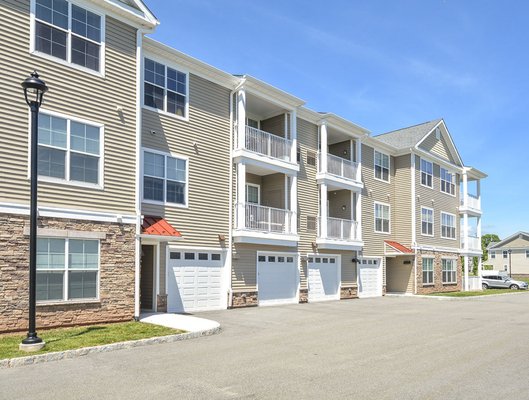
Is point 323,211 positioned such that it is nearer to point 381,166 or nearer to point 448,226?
point 381,166

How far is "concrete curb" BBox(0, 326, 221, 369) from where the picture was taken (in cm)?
909

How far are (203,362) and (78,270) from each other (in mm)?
5459

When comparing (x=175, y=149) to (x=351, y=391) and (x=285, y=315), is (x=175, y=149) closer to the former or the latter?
(x=285, y=315)

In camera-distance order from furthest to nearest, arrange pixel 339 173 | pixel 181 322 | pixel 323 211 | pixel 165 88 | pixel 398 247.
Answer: pixel 398 247, pixel 339 173, pixel 323 211, pixel 165 88, pixel 181 322

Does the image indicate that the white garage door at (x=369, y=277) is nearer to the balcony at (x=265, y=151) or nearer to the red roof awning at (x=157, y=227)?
the balcony at (x=265, y=151)

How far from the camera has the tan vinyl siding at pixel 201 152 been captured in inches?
677

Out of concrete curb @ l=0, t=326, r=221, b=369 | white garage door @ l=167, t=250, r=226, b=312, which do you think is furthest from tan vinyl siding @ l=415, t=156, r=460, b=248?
concrete curb @ l=0, t=326, r=221, b=369

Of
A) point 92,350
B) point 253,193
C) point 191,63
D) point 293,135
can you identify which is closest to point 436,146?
point 293,135

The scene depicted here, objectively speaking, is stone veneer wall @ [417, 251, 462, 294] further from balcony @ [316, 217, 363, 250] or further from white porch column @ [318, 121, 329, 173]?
white porch column @ [318, 121, 329, 173]

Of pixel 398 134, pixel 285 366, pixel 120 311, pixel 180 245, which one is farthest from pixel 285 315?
pixel 398 134

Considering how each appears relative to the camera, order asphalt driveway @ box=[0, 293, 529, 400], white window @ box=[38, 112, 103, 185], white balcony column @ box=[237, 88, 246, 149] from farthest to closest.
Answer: white balcony column @ box=[237, 88, 246, 149] < white window @ box=[38, 112, 103, 185] < asphalt driveway @ box=[0, 293, 529, 400]

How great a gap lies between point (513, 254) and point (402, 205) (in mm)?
50297

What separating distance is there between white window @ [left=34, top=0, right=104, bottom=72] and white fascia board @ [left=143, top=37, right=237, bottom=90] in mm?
2611

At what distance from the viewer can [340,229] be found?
2506 cm
